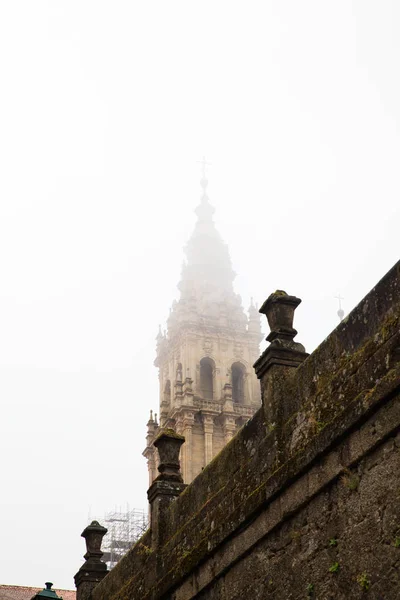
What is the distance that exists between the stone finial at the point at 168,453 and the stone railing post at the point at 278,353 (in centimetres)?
351

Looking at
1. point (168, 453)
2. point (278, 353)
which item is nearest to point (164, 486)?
point (168, 453)

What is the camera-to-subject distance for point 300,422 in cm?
765

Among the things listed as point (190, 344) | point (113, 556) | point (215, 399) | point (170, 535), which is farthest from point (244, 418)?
point (170, 535)

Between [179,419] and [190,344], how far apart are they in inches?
225

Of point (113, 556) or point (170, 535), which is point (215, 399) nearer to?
point (113, 556)

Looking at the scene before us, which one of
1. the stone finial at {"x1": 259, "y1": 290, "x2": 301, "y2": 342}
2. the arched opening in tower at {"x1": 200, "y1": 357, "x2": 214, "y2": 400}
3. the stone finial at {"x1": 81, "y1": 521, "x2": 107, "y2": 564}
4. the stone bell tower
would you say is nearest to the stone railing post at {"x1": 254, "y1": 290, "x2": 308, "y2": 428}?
the stone finial at {"x1": 259, "y1": 290, "x2": 301, "y2": 342}

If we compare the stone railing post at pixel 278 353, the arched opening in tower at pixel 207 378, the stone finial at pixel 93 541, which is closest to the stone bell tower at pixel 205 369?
the arched opening in tower at pixel 207 378

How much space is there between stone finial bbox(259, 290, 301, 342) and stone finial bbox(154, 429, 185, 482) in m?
3.76

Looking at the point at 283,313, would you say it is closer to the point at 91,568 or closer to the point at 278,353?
the point at 278,353

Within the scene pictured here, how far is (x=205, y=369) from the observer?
55.2 meters

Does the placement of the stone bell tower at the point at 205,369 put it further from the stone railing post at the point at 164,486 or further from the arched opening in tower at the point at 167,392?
the stone railing post at the point at 164,486

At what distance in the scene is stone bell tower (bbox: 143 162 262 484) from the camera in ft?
168

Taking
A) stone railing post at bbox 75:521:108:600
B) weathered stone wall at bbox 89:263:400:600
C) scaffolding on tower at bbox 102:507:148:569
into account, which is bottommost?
weathered stone wall at bbox 89:263:400:600

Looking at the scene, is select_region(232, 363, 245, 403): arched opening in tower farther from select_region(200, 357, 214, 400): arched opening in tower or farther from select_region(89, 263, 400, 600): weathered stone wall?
select_region(89, 263, 400, 600): weathered stone wall
